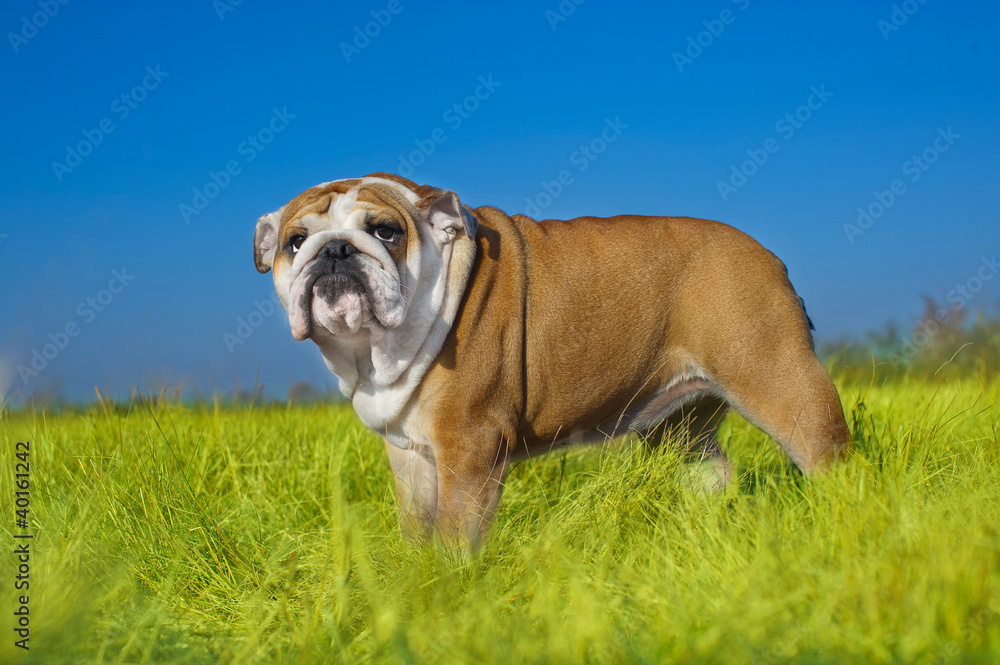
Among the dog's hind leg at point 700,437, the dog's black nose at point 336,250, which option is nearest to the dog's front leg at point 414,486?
the dog's black nose at point 336,250

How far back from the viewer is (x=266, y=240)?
373 cm

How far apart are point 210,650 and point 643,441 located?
254 centimetres

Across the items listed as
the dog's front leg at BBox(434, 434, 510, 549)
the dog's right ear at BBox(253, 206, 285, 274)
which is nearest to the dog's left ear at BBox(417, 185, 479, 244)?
the dog's right ear at BBox(253, 206, 285, 274)

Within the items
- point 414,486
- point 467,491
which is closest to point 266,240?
point 414,486

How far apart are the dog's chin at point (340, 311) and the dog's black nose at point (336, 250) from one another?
9cm

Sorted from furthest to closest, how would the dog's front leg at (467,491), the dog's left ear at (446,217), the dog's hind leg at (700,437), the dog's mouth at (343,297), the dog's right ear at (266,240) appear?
1. the dog's hind leg at (700,437)
2. the dog's right ear at (266,240)
3. the dog's left ear at (446,217)
4. the dog's front leg at (467,491)
5. the dog's mouth at (343,297)

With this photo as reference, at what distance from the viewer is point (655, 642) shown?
2127mm

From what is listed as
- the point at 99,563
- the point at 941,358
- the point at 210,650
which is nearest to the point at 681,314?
the point at 210,650

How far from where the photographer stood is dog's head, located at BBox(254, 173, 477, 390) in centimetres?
316

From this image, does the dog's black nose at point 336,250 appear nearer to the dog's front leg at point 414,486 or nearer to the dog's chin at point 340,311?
the dog's chin at point 340,311

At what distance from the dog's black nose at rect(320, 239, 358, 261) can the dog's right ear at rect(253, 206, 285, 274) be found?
60 centimetres

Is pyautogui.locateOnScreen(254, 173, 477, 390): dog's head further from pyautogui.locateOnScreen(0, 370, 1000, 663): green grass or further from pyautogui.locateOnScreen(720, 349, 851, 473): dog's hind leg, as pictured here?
pyautogui.locateOnScreen(720, 349, 851, 473): dog's hind leg

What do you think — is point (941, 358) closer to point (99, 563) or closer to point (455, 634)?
point (455, 634)

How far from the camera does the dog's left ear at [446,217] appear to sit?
3422mm
